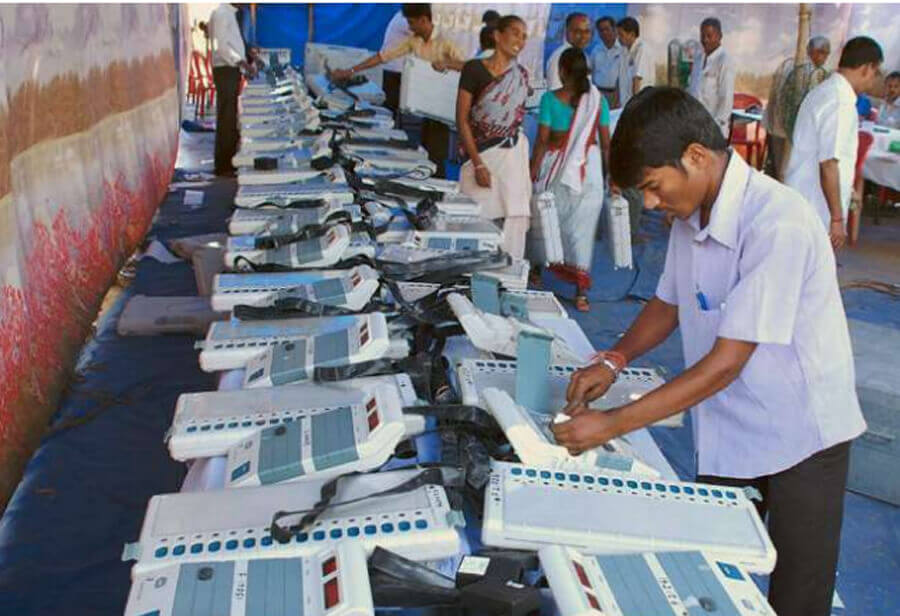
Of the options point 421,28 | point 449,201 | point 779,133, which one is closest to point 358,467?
point 449,201

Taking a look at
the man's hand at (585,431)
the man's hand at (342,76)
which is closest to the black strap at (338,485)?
the man's hand at (585,431)

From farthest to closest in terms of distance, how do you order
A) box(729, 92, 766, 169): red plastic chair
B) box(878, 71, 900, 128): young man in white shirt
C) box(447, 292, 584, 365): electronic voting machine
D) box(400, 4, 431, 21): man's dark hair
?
box(729, 92, 766, 169): red plastic chair
box(878, 71, 900, 128): young man in white shirt
box(400, 4, 431, 21): man's dark hair
box(447, 292, 584, 365): electronic voting machine

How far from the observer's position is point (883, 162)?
6035 millimetres

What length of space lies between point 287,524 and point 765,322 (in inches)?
28.4

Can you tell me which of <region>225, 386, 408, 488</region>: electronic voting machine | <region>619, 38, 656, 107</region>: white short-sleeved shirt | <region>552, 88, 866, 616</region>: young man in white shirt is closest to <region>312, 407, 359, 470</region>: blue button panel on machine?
<region>225, 386, 408, 488</region>: electronic voting machine

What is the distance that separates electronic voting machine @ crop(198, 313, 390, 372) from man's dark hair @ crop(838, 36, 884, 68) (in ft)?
7.03

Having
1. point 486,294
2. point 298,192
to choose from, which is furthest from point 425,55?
point 486,294

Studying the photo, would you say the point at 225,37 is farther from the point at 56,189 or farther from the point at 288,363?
the point at 288,363

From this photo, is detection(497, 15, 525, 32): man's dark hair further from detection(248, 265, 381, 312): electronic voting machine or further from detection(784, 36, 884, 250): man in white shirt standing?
detection(248, 265, 381, 312): electronic voting machine

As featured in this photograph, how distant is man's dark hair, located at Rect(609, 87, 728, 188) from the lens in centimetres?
117

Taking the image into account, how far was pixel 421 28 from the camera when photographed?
5.38 metres

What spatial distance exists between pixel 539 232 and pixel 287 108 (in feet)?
5.94

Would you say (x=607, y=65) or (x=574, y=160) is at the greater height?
(x=607, y=65)

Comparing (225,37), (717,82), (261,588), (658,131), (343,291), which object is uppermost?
(225,37)
